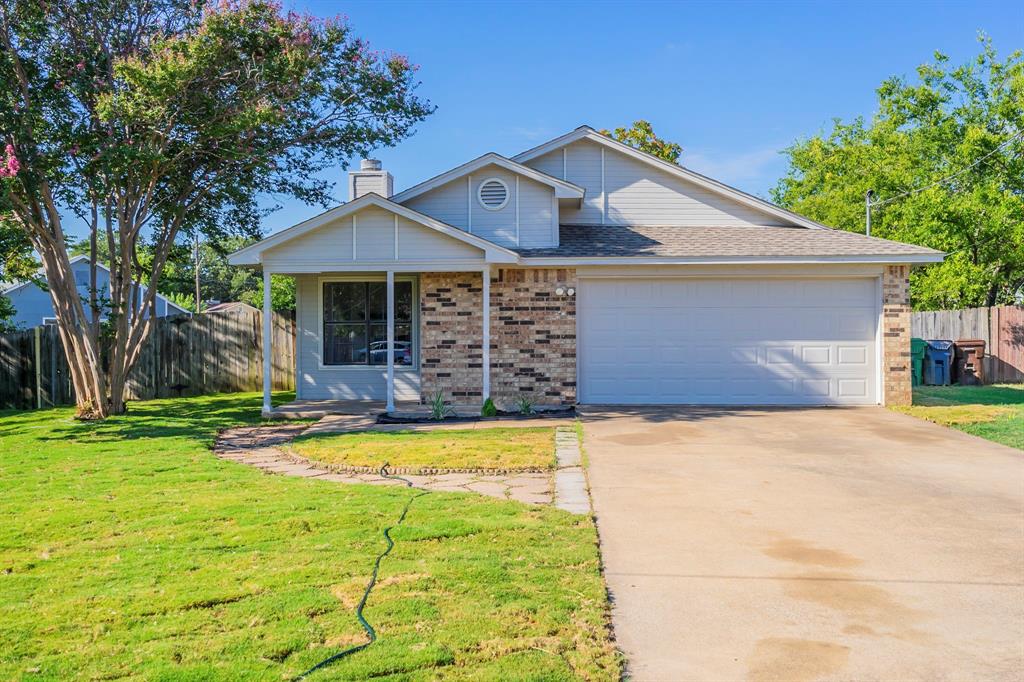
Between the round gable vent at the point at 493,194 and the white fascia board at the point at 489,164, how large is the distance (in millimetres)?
318

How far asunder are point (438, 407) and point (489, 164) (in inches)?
185

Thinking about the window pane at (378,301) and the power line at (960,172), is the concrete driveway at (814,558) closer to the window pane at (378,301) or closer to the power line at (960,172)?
the window pane at (378,301)

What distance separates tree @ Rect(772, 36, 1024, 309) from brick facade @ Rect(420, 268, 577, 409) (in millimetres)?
15366

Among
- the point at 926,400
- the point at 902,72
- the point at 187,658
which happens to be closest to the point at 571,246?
the point at 926,400

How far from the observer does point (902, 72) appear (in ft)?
97.2

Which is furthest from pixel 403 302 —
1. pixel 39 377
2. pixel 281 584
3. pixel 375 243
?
pixel 281 584

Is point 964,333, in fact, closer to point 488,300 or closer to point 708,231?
point 708,231

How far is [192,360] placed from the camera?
18.2m

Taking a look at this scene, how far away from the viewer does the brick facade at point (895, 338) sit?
13820 mm

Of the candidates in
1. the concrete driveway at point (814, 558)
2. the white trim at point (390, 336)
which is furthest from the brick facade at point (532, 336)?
the concrete driveway at point (814, 558)

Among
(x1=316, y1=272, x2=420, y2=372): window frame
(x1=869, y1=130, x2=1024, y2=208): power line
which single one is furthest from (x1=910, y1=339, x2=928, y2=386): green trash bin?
(x1=316, y1=272, x2=420, y2=372): window frame

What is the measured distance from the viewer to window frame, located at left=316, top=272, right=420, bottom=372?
603 inches

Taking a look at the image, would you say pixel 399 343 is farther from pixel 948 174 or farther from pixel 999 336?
pixel 948 174

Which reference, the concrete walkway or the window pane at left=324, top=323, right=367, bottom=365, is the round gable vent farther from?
the concrete walkway
